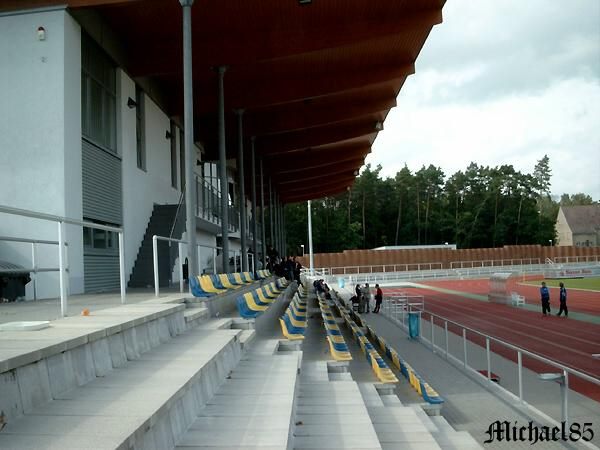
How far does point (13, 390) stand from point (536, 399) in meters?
8.63

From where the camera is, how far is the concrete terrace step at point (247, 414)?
3.65 m

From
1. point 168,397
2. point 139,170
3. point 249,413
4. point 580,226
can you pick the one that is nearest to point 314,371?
point 249,413

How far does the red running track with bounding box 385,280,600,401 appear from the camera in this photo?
13.4 m

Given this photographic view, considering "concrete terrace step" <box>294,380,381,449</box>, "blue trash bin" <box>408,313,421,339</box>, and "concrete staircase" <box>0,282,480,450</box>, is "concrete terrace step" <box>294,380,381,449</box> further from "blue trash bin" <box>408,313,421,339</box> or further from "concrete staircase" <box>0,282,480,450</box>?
"blue trash bin" <box>408,313,421,339</box>

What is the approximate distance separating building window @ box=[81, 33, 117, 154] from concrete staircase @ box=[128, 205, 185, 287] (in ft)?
9.49

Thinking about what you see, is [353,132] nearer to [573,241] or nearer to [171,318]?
[171,318]

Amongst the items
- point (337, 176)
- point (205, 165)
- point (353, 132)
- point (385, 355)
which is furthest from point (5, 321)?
point (337, 176)

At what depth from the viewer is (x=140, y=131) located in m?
16.6

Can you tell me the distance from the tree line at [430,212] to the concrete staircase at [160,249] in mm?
64890

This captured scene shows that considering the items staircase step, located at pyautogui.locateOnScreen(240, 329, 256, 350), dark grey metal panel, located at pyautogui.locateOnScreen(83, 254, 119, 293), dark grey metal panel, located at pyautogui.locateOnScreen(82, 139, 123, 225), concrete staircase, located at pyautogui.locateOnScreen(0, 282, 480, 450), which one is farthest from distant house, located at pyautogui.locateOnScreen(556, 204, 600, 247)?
concrete staircase, located at pyautogui.locateOnScreen(0, 282, 480, 450)

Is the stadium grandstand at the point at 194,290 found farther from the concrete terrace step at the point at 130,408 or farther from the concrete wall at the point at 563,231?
the concrete wall at the point at 563,231

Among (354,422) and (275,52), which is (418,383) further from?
(275,52)

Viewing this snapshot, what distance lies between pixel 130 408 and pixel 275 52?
14316 mm

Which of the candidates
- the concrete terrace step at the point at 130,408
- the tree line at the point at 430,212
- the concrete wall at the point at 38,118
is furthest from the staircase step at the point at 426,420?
the tree line at the point at 430,212
